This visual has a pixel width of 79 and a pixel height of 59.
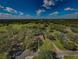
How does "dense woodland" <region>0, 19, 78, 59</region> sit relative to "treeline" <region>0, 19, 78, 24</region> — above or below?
below

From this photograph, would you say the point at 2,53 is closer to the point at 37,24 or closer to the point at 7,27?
the point at 7,27

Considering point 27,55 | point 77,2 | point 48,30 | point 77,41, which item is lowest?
point 27,55

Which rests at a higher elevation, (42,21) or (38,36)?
(42,21)

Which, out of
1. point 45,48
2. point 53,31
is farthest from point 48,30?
point 45,48

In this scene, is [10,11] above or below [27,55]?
above

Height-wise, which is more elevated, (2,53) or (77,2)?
(77,2)

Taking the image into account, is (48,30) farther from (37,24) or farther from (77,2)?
(77,2)

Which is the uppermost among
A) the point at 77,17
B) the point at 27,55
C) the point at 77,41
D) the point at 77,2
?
the point at 77,2

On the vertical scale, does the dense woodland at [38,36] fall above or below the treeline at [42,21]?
below

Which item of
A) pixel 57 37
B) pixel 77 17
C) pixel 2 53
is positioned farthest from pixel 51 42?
pixel 2 53
